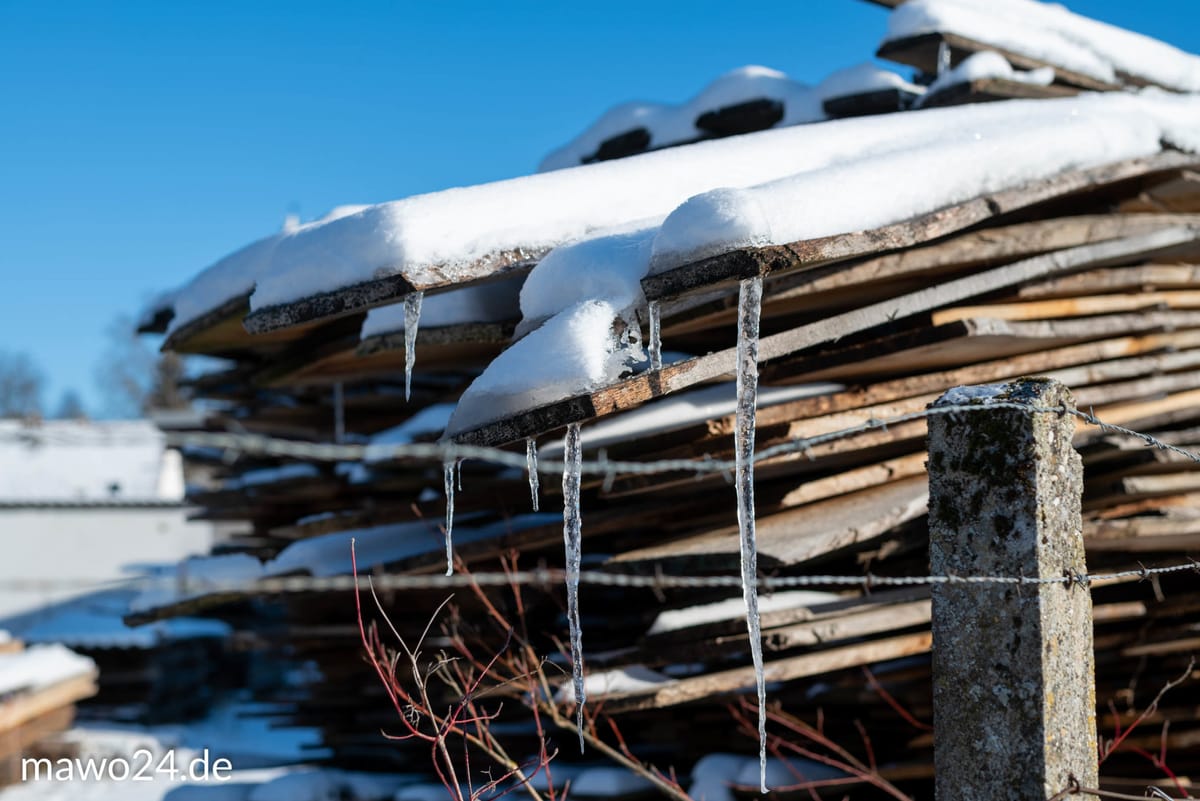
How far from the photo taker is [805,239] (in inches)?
135

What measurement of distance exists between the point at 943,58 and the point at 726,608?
3.77m

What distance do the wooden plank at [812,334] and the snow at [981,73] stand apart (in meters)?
1.55

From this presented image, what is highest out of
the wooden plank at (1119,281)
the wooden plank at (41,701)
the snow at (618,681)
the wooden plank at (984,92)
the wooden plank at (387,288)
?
the wooden plank at (984,92)

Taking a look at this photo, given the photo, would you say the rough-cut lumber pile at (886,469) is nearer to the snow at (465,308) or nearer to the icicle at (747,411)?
the snow at (465,308)

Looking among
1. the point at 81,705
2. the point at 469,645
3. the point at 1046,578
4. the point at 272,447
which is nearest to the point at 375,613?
the point at 469,645

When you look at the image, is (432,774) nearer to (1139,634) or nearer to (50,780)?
(1139,634)

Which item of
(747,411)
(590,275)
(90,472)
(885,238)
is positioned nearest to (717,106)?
(885,238)

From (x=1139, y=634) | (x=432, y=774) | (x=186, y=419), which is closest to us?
(x=1139, y=634)

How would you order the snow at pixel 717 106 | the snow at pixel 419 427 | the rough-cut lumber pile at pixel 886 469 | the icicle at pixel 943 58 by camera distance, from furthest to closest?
the snow at pixel 717 106 < the icicle at pixel 943 58 < the snow at pixel 419 427 < the rough-cut lumber pile at pixel 886 469

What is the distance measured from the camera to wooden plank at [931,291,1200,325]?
501 centimetres

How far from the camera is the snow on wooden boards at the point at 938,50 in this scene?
6797 millimetres

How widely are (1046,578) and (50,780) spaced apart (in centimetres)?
1243

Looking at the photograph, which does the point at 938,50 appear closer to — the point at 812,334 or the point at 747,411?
the point at 812,334

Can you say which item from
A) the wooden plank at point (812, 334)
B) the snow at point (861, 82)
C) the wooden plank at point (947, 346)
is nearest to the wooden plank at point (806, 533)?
the wooden plank at point (947, 346)
